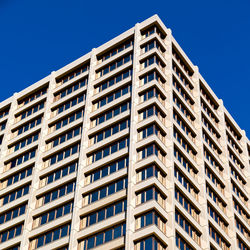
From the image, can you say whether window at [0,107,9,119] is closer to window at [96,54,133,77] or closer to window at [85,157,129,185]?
window at [96,54,133,77]

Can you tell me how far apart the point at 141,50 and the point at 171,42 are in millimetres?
5299

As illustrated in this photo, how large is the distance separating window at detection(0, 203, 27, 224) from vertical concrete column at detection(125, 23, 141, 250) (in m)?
17.1

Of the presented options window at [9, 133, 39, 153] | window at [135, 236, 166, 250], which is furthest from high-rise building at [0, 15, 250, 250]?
window at [9, 133, 39, 153]

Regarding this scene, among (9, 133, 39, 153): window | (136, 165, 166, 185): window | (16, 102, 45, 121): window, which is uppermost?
(16, 102, 45, 121): window

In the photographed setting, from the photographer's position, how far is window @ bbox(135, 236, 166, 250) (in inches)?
2040

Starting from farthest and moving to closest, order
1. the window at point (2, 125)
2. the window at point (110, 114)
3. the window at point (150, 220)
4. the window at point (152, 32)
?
the window at point (2, 125) < the window at point (152, 32) < the window at point (110, 114) < the window at point (150, 220)

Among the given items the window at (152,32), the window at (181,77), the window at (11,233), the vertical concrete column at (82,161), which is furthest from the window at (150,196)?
the window at (152,32)

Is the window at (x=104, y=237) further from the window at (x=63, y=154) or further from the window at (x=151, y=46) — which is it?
the window at (x=151, y=46)

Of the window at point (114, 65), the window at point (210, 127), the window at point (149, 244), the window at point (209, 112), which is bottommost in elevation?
the window at point (149, 244)

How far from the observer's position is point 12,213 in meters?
67.4

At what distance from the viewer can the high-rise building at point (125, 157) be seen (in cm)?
5672

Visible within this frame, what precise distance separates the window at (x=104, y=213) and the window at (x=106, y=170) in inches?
192

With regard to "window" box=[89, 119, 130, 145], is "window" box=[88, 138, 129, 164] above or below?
below

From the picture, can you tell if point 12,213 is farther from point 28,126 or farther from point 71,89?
point 71,89
